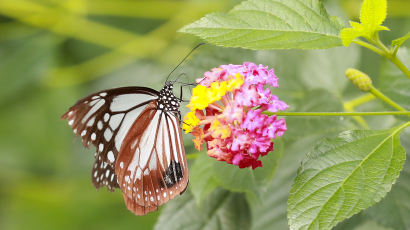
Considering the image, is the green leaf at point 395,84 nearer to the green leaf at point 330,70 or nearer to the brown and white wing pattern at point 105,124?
the green leaf at point 330,70

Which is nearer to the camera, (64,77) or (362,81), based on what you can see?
(362,81)

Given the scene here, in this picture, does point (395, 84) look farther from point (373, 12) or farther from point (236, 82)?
point (236, 82)

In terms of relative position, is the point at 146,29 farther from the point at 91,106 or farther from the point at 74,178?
the point at 91,106

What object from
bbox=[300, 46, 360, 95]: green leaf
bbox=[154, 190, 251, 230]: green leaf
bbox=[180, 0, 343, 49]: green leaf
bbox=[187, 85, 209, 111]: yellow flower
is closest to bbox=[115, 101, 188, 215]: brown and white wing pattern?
bbox=[154, 190, 251, 230]: green leaf

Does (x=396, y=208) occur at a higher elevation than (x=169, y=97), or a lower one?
lower

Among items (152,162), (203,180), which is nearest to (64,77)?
(152,162)

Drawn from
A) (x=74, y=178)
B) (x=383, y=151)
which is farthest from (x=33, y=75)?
(x=383, y=151)
